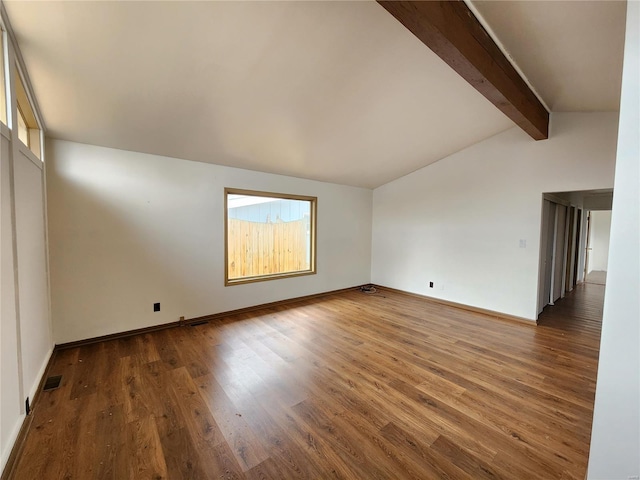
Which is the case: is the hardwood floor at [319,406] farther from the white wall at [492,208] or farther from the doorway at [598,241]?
the doorway at [598,241]

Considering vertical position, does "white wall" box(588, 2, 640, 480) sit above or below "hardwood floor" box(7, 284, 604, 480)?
above

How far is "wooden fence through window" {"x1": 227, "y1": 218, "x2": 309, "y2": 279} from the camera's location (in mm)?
4246

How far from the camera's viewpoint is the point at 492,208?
420 cm

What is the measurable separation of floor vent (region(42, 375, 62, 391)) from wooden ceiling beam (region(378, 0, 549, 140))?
365 centimetres

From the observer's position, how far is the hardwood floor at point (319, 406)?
1527 mm

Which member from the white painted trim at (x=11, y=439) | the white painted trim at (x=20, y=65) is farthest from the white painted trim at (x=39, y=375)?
the white painted trim at (x=20, y=65)

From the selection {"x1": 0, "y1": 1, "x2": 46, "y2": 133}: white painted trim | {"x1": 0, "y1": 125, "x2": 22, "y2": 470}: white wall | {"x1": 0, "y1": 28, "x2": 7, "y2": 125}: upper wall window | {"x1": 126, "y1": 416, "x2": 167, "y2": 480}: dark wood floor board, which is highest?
{"x1": 0, "y1": 1, "x2": 46, "y2": 133}: white painted trim

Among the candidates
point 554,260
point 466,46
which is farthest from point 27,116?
point 554,260

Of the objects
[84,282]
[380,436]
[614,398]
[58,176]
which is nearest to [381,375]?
[380,436]

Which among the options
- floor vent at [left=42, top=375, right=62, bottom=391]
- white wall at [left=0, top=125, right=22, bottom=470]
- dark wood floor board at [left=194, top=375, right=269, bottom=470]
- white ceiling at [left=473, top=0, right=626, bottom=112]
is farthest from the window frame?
white ceiling at [left=473, top=0, right=626, bottom=112]

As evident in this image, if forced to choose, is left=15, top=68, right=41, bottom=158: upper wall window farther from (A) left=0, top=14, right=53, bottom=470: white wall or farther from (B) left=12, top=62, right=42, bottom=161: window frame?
(A) left=0, top=14, right=53, bottom=470: white wall

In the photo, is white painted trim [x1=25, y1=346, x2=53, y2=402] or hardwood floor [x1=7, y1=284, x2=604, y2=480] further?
white painted trim [x1=25, y1=346, x2=53, y2=402]

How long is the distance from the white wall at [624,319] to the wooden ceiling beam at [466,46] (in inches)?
31.9

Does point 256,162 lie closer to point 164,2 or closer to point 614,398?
point 164,2
